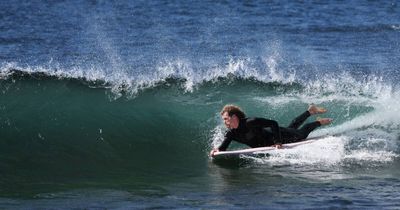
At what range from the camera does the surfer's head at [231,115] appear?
13.0 m

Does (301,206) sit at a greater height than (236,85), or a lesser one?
lesser

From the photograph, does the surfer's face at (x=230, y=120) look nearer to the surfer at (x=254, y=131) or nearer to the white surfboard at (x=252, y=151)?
the surfer at (x=254, y=131)

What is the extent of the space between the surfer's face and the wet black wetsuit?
0.12 meters

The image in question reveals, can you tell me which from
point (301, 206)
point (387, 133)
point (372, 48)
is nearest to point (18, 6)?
point (372, 48)

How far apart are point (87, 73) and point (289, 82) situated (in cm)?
465

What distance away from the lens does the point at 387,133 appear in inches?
599

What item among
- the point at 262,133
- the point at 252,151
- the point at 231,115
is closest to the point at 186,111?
the point at 262,133

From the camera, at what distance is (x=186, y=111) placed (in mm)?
16500

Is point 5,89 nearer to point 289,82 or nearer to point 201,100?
point 201,100

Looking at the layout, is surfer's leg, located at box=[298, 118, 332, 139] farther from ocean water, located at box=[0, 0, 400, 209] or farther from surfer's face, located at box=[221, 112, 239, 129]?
surfer's face, located at box=[221, 112, 239, 129]

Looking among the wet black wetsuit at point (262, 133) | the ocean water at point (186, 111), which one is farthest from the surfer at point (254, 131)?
the ocean water at point (186, 111)

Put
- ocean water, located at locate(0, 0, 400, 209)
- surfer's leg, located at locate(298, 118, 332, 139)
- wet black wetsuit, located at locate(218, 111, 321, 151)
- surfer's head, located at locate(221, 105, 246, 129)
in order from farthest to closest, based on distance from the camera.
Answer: surfer's leg, located at locate(298, 118, 332, 139), wet black wetsuit, located at locate(218, 111, 321, 151), surfer's head, located at locate(221, 105, 246, 129), ocean water, located at locate(0, 0, 400, 209)

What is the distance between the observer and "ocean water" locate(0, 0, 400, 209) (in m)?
11.8

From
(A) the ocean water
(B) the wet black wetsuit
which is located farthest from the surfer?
(A) the ocean water
